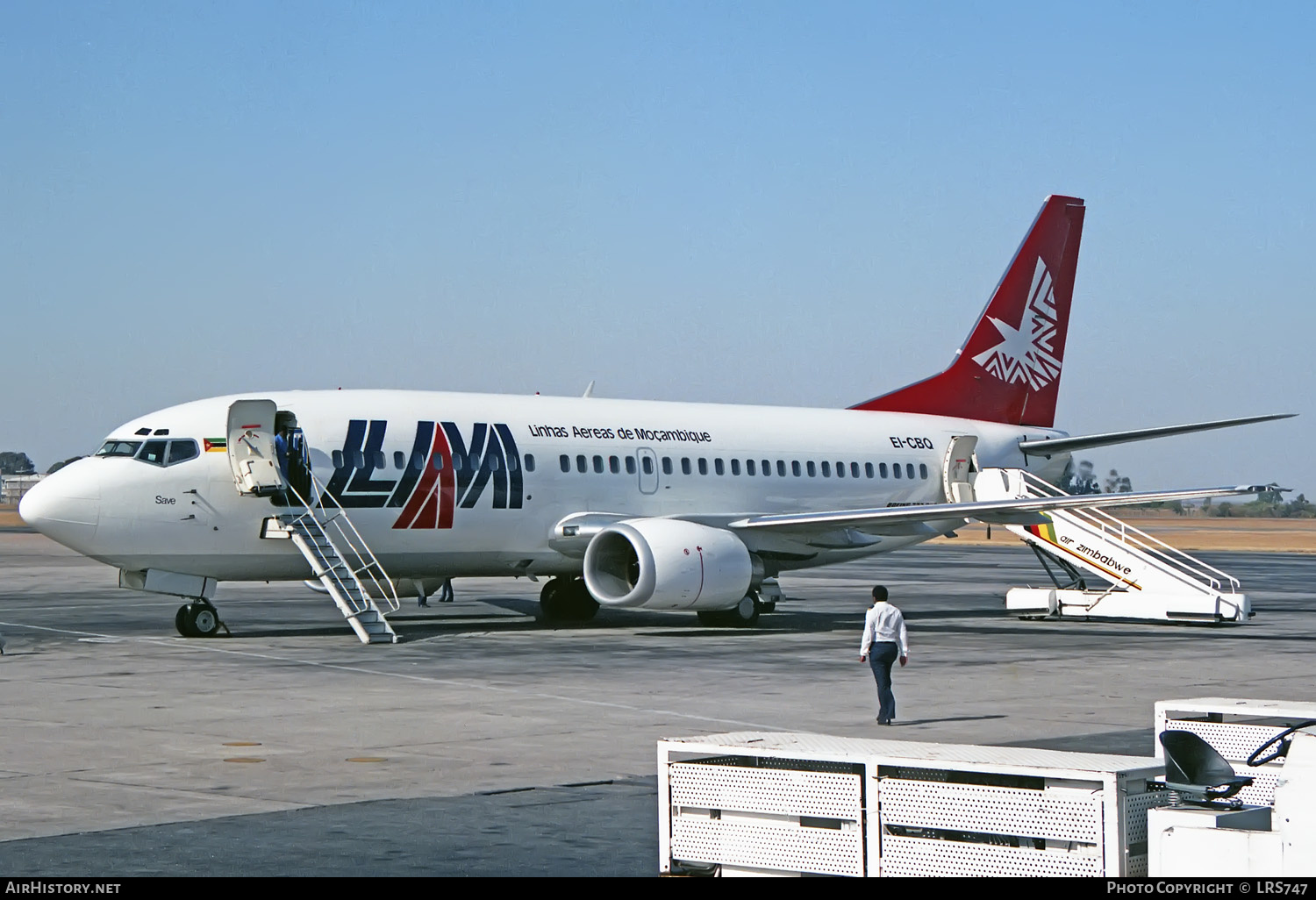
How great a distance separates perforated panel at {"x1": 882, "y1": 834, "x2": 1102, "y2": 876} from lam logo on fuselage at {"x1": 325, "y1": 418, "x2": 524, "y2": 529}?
62.4 feet

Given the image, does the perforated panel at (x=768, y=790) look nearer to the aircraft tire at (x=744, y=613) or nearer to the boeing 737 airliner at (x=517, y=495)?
the boeing 737 airliner at (x=517, y=495)

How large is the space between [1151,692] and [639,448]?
42.4ft

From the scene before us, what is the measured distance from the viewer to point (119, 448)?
84.2 feet

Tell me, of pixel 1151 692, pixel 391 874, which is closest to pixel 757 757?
pixel 391 874

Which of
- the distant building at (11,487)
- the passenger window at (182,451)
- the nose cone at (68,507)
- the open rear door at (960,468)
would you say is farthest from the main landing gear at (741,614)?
the distant building at (11,487)

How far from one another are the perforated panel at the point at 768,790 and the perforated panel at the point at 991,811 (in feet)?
0.70

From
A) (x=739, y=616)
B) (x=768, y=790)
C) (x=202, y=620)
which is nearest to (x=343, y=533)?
(x=202, y=620)

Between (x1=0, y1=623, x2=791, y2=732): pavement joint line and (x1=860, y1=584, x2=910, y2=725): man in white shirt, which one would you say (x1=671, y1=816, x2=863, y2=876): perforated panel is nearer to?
(x1=0, y1=623, x2=791, y2=732): pavement joint line

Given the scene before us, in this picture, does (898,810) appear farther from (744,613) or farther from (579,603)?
(579,603)

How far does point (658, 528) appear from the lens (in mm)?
27297

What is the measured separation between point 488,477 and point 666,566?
3492mm

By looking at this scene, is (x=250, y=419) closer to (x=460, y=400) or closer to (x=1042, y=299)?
(x=460, y=400)

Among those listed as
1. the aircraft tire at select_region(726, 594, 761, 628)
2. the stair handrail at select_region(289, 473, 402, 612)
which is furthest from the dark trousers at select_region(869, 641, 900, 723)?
the aircraft tire at select_region(726, 594, 761, 628)

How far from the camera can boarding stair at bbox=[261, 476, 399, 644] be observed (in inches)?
999
